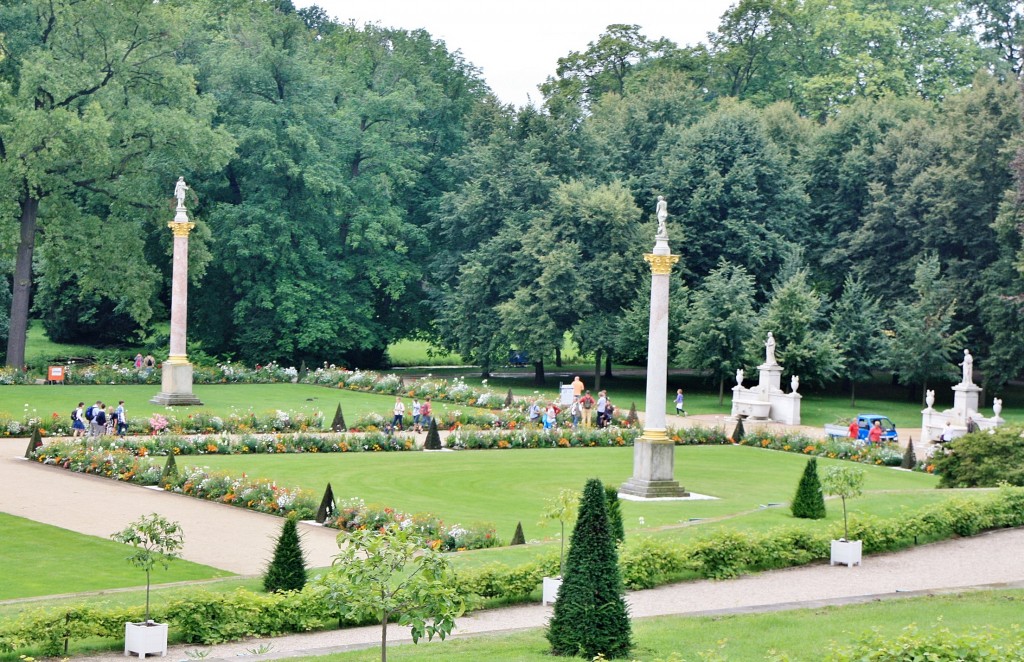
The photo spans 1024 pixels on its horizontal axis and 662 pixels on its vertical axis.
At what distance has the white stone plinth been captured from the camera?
4731cm

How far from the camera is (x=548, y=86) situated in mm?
87500

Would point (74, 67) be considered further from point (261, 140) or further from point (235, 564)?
point (235, 564)

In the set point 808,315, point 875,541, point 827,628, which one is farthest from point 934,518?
point 808,315


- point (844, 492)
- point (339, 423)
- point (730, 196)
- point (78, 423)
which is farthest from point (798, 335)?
point (844, 492)

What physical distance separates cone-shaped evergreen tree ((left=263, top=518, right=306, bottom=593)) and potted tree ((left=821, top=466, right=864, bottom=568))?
948 centimetres

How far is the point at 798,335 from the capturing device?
53.9 metres

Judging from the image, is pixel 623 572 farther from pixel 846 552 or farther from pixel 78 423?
pixel 78 423

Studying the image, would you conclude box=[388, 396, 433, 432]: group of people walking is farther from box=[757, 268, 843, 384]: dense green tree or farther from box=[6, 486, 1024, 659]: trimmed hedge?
box=[6, 486, 1024, 659]: trimmed hedge

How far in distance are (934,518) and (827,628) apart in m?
8.73

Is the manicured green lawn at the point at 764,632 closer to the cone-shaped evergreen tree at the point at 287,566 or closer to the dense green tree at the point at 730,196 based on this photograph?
the cone-shaped evergreen tree at the point at 287,566

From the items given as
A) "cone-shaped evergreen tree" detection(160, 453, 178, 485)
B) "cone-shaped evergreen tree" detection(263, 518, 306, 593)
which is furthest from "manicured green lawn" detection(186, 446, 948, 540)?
"cone-shaped evergreen tree" detection(263, 518, 306, 593)

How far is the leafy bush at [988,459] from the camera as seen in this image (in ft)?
99.1

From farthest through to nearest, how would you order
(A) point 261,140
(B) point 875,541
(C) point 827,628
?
Result: (A) point 261,140
(B) point 875,541
(C) point 827,628

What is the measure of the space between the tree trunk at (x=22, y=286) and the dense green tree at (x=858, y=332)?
3399 cm
